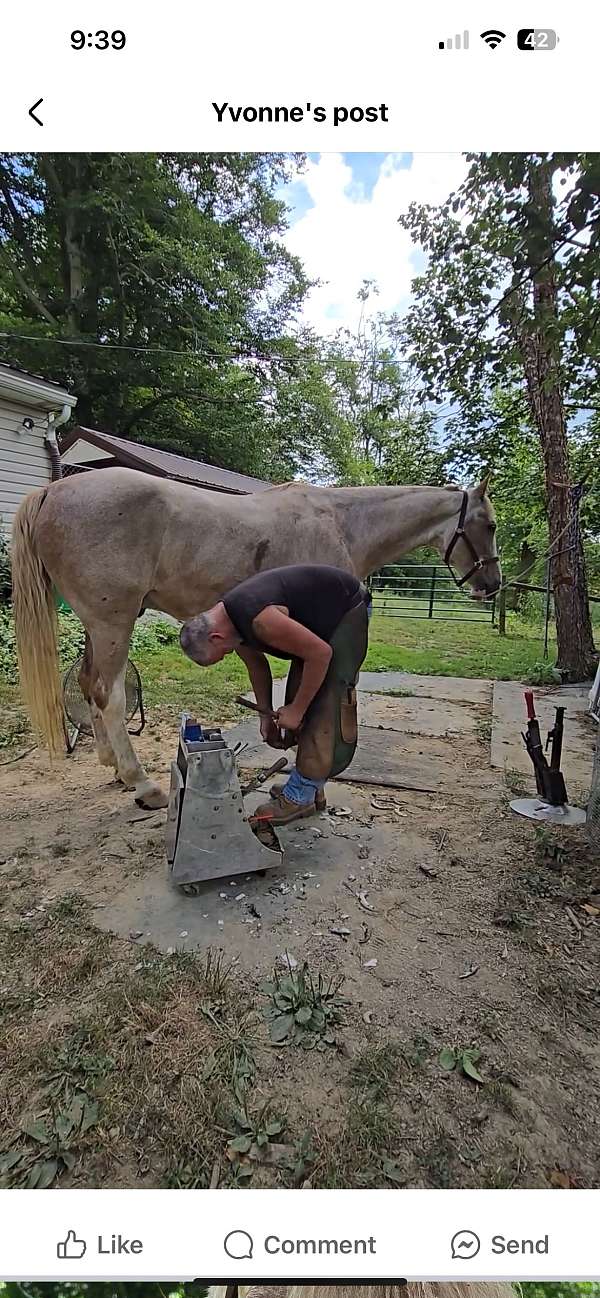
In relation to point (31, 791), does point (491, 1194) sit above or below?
above

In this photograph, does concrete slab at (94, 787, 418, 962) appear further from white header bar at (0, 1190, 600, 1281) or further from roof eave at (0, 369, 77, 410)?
roof eave at (0, 369, 77, 410)

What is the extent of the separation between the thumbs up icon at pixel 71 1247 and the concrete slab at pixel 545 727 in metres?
2.41

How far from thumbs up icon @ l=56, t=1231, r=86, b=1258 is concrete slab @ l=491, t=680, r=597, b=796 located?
2.41m

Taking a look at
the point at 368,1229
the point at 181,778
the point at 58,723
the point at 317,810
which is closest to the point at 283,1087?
the point at 368,1229

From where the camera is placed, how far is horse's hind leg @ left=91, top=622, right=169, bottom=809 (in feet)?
6.77

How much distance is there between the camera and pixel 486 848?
6.36ft

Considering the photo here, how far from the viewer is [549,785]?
2.23m

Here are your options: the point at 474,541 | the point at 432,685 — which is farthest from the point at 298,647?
the point at 432,685

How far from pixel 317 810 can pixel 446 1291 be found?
169 centimetres

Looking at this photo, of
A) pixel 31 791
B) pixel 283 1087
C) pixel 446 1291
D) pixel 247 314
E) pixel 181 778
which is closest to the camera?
pixel 446 1291

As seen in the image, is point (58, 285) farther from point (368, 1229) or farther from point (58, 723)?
point (368, 1229)
